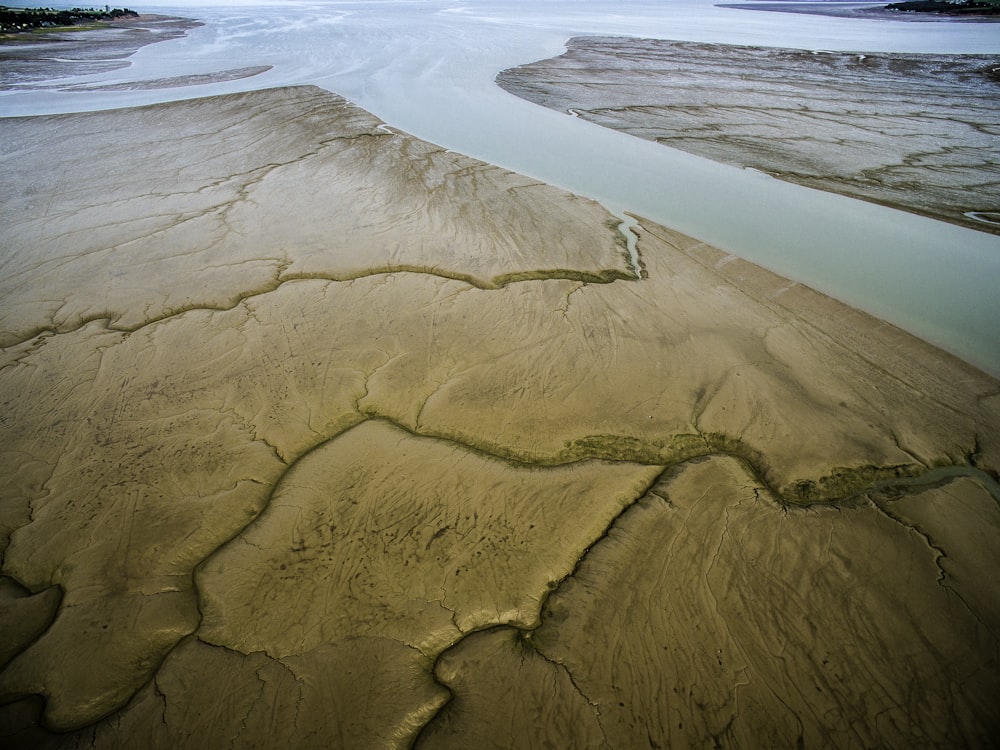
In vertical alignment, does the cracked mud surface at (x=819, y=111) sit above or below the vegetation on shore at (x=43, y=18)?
below

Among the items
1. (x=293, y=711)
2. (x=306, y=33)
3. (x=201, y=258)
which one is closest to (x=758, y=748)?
(x=293, y=711)

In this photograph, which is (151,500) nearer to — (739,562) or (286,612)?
(286,612)

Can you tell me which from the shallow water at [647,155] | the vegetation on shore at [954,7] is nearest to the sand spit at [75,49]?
the shallow water at [647,155]

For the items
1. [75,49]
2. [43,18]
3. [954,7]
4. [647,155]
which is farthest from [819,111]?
[43,18]

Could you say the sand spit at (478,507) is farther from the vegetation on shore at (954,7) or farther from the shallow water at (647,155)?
the vegetation on shore at (954,7)

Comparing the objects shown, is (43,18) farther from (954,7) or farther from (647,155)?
(954,7)

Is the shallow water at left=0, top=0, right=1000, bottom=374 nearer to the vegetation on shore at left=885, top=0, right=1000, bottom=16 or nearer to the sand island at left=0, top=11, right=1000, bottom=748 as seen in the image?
the sand island at left=0, top=11, right=1000, bottom=748

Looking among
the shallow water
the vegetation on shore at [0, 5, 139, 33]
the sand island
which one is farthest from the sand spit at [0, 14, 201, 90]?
the sand island
